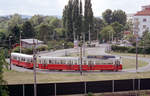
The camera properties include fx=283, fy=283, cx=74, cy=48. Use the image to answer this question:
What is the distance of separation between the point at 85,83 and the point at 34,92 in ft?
13.8

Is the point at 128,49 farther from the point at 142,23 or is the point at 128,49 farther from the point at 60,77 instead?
the point at 60,77

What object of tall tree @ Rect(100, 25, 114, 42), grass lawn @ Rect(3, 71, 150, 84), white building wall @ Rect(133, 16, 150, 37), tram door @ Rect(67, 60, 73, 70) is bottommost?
grass lawn @ Rect(3, 71, 150, 84)

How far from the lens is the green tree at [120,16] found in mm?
104312

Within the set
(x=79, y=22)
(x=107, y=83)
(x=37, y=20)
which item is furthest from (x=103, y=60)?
(x=37, y=20)

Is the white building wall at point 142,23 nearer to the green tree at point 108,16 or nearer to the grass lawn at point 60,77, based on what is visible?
the green tree at point 108,16

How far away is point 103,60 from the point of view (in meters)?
33.6

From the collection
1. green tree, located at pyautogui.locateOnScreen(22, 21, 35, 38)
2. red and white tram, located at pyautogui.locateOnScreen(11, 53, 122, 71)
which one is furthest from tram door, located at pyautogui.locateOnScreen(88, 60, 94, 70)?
green tree, located at pyautogui.locateOnScreen(22, 21, 35, 38)

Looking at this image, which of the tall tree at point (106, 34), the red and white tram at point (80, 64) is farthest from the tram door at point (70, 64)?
the tall tree at point (106, 34)

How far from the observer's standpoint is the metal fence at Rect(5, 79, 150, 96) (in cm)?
2119

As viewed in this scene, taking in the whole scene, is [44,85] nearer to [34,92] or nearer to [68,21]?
[34,92]

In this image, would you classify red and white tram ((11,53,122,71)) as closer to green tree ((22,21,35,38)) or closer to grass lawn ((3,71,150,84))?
grass lawn ((3,71,150,84))

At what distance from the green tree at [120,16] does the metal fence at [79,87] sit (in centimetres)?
8186

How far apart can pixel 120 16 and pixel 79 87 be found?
85394 mm

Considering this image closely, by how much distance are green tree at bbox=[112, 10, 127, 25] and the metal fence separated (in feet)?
269
